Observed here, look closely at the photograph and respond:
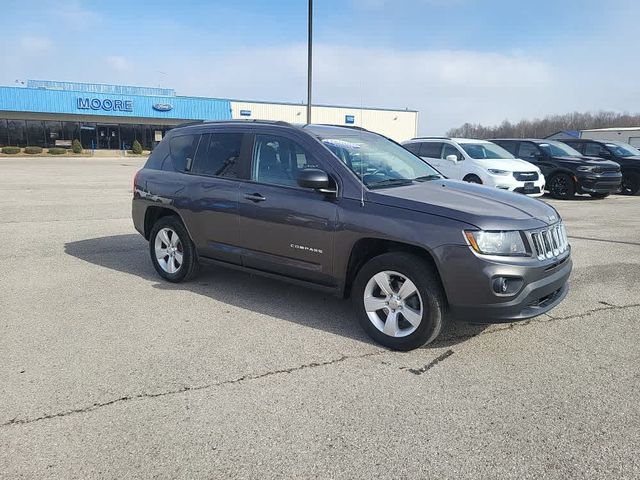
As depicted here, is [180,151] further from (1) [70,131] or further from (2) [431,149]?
(1) [70,131]

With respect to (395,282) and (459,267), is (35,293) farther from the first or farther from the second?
(459,267)

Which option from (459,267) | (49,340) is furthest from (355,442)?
(49,340)

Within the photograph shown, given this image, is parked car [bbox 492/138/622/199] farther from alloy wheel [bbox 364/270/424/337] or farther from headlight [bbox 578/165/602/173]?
alloy wheel [bbox 364/270/424/337]

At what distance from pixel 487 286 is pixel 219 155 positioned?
3.12 meters

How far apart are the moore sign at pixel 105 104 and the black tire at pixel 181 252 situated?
51057 millimetres

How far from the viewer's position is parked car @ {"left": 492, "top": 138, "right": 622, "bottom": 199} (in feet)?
48.8

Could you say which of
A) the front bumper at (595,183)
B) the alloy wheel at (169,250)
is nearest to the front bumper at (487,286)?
the alloy wheel at (169,250)

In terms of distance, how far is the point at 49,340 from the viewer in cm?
416

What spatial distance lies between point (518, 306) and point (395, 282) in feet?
3.05

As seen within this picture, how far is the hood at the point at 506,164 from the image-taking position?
13.1 m

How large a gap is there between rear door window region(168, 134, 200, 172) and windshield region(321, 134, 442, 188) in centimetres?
180

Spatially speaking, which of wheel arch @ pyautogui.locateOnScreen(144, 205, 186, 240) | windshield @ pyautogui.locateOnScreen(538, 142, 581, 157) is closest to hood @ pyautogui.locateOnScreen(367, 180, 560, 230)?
wheel arch @ pyautogui.locateOnScreen(144, 205, 186, 240)

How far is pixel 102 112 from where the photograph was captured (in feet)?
168

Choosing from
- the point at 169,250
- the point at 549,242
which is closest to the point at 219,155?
the point at 169,250
